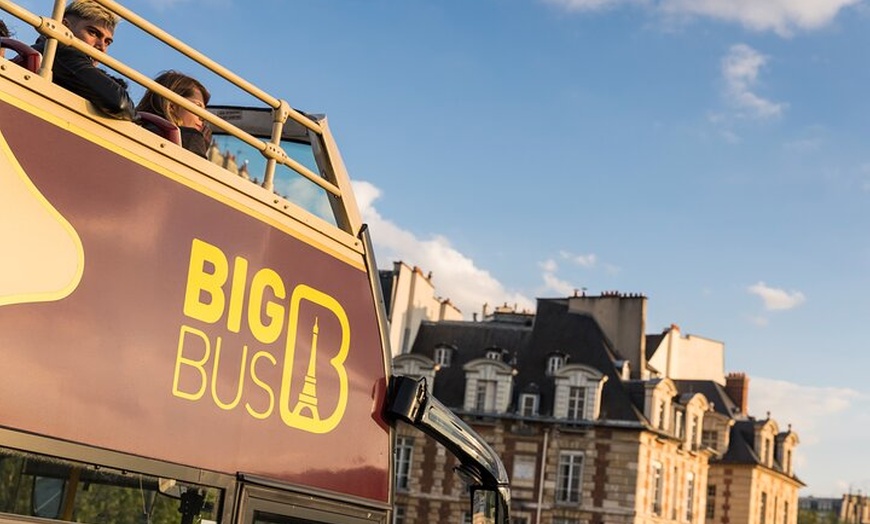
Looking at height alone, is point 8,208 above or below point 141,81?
below

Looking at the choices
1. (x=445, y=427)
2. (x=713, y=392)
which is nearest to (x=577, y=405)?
(x=713, y=392)

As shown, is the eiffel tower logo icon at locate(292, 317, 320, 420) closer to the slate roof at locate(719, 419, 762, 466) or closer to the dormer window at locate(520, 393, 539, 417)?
the dormer window at locate(520, 393, 539, 417)

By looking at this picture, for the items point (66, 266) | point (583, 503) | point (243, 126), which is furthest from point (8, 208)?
point (583, 503)

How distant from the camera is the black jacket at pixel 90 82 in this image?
3924mm

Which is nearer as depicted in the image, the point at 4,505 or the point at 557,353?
the point at 4,505

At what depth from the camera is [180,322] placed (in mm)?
4145

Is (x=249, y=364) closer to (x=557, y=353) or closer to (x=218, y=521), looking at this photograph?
(x=218, y=521)

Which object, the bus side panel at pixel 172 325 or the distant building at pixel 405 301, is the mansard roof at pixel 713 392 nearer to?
the distant building at pixel 405 301

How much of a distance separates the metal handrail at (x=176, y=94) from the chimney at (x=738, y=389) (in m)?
58.7

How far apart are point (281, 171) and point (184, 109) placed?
0.50 m

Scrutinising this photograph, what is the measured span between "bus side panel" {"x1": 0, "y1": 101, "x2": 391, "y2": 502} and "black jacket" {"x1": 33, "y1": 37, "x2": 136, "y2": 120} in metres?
0.15

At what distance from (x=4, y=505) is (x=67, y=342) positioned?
0.53 m

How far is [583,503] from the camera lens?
43.6 m

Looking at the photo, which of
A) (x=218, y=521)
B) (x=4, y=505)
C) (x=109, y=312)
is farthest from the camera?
(x=218, y=521)
